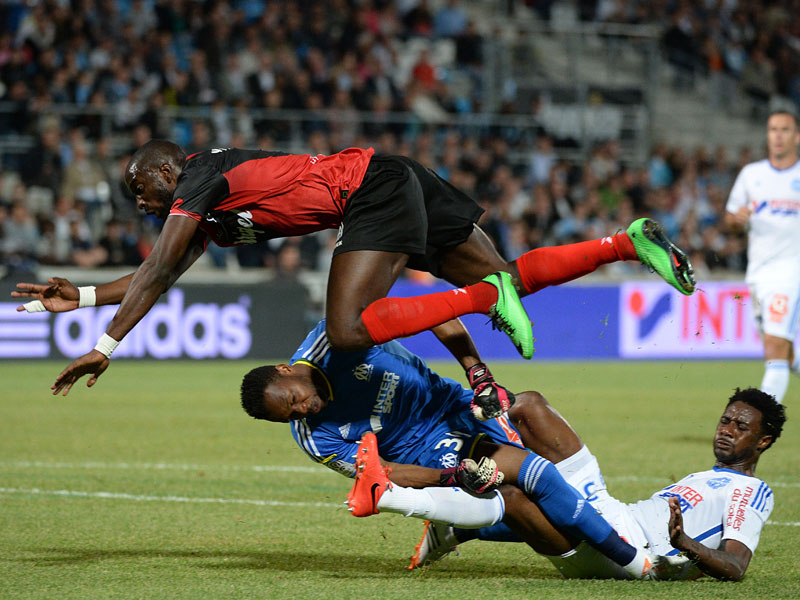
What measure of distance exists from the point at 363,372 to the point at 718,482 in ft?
5.30

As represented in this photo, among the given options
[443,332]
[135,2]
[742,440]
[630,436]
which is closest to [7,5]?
[135,2]

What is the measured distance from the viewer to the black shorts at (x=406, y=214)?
5.29 m

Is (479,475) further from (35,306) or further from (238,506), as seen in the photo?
(238,506)

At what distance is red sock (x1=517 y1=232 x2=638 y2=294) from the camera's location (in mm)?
5496

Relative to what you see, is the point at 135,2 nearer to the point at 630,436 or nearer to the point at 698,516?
the point at 630,436

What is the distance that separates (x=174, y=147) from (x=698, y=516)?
9.81 feet

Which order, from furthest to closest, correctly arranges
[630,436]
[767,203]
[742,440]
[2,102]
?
1. [2,102]
2. [630,436]
3. [767,203]
4. [742,440]

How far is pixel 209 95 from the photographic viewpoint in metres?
18.4

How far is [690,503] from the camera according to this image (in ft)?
15.9

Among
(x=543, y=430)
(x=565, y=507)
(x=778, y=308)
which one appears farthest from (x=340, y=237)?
(x=778, y=308)

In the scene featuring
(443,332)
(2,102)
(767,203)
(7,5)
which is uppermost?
(7,5)

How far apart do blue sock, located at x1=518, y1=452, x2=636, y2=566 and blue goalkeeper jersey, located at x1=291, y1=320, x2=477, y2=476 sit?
471 millimetres

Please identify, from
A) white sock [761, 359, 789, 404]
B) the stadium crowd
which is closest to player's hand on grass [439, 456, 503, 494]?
white sock [761, 359, 789, 404]

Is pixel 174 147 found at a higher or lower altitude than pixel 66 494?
higher
